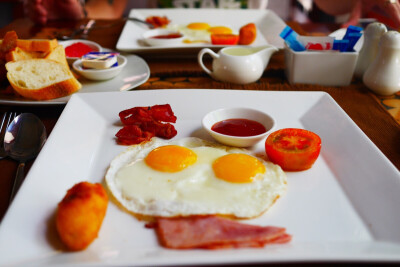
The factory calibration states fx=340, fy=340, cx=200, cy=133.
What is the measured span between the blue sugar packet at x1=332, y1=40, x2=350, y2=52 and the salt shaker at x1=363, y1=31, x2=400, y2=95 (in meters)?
0.24

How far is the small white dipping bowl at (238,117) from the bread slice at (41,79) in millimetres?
1100

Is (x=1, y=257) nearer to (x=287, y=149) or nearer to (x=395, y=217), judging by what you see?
(x=287, y=149)

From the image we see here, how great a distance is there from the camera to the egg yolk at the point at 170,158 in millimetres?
1654

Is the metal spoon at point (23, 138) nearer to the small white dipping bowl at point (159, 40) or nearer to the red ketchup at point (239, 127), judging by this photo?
the red ketchup at point (239, 127)

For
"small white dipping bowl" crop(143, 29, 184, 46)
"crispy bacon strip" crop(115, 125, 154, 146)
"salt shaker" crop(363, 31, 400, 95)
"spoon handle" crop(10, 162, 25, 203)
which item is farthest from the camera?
"small white dipping bowl" crop(143, 29, 184, 46)

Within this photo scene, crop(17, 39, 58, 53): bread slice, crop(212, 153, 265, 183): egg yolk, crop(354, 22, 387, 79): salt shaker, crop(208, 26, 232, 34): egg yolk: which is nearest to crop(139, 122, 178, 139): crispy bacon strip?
crop(212, 153, 265, 183): egg yolk

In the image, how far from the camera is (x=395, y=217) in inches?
54.4

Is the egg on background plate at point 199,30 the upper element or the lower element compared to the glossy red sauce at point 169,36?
lower

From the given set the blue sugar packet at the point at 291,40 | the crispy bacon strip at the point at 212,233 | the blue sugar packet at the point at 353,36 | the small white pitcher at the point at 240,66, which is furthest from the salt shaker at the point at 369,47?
the crispy bacon strip at the point at 212,233

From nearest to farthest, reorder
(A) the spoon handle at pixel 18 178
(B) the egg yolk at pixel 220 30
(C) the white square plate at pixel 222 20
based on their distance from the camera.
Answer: (A) the spoon handle at pixel 18 178
(C) the white square plate at pixel 222 20
(B) the egg yolk at pixel 220 30

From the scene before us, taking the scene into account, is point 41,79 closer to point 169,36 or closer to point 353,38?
point 169,36

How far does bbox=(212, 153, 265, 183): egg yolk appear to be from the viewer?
63.2 inches

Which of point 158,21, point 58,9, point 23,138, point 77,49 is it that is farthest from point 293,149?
point 58,9

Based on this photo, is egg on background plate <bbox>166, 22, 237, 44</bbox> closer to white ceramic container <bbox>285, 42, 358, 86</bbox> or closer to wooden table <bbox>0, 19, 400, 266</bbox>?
wooden table <bbox>0, 19, 400, 266</bbox>
